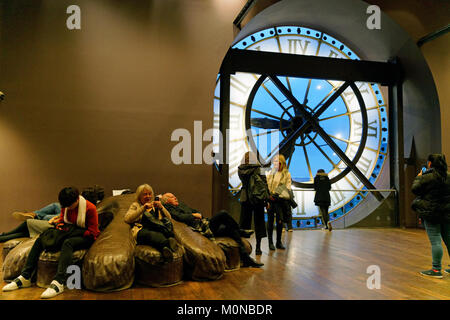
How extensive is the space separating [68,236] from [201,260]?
115 centimetres

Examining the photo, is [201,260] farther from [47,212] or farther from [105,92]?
[105,92]

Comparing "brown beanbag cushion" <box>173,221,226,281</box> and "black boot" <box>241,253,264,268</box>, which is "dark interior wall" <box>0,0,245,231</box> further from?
"brown beanbag cushion" <box>173,221,226,281</box>

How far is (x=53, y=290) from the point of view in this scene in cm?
247

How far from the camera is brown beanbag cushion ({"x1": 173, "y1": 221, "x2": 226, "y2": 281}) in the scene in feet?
9.67

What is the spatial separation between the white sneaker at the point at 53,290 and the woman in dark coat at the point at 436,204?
126 inches

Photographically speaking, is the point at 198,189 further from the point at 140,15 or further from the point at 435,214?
the point at 435,214

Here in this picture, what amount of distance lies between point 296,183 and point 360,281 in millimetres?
4693

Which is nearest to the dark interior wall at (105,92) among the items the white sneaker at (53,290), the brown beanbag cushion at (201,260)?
the brown beanbag cushion at (201,260)

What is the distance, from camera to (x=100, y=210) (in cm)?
412

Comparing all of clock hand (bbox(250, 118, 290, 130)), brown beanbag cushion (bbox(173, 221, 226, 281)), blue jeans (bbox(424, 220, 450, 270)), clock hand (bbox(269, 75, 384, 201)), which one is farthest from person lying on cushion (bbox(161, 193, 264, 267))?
clock hand (bbox(269, 75, 384, 201))

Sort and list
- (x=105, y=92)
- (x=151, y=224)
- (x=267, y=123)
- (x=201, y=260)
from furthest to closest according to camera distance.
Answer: (x=267, y=123) → (x=105, y=92) → (x=151, y=224) → (x=201, y=260)

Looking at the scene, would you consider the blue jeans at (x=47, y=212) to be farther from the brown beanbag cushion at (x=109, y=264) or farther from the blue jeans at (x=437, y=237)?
the blue jeans at (x=437, y=237)

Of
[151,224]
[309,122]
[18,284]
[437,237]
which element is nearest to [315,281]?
[437,237]
